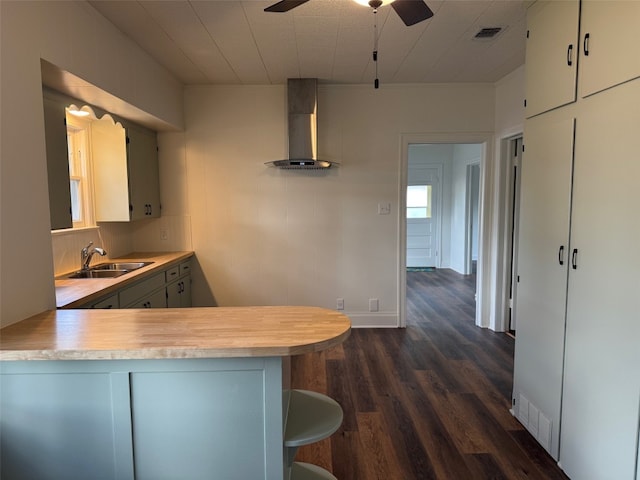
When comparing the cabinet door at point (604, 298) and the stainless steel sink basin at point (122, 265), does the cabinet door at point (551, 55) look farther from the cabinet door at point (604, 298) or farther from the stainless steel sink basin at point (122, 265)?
the stainless steel sink basin at point (122, 265)

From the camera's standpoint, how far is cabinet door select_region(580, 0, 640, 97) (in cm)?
160

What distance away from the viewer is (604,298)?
68.8 inches

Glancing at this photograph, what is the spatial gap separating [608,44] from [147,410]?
8.20 ft

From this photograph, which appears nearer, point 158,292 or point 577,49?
point 577,49

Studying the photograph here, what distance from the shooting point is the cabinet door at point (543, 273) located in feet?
6.71

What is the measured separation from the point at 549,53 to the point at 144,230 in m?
3.90

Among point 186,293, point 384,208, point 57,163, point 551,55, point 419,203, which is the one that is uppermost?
point 551,55

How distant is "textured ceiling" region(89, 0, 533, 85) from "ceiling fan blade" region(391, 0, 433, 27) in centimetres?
53

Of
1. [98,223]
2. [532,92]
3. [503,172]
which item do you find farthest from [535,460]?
[98,223]

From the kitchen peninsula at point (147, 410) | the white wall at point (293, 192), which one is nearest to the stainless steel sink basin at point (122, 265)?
the white wall at point (293, 192)

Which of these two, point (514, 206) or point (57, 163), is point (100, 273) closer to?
point (57, 163)

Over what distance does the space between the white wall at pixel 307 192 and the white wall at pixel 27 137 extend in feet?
6.24

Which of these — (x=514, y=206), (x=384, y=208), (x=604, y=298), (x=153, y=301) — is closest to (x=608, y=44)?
(x=604, y=298)

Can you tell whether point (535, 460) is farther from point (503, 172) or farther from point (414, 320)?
point (503, 172)
